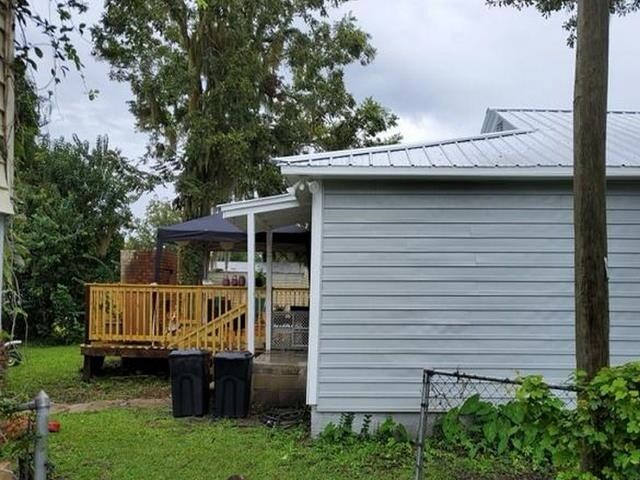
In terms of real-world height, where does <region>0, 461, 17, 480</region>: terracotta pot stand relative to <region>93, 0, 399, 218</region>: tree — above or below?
below

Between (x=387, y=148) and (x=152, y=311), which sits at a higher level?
(x=387, y=148)

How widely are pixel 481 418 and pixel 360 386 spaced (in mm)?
1211

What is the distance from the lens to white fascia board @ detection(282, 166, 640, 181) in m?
6.06

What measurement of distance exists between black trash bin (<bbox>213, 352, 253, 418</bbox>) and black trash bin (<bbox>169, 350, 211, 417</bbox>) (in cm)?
19

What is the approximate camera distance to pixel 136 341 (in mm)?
9703

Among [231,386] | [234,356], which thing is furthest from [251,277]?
[231,386]

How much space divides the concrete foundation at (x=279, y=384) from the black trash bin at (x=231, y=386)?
468mm

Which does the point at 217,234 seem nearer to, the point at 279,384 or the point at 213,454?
the point at 279,384

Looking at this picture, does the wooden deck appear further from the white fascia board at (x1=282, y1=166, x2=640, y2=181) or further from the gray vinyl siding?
the white fascia board at (x1=282, y1=166, x2=640, y2=181)

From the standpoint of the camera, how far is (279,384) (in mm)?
7598

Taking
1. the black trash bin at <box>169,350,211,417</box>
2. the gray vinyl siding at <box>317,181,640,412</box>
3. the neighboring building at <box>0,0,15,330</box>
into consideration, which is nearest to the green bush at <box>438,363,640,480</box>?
the gray vinyl siding at <box>317,181,640,412</box>

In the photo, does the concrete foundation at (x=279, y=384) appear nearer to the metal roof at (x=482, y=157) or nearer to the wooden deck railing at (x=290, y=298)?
the metal roof at (x=482, y=157)

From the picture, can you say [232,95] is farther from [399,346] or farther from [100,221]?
[399,346]

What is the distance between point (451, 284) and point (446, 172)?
1.15 metres
